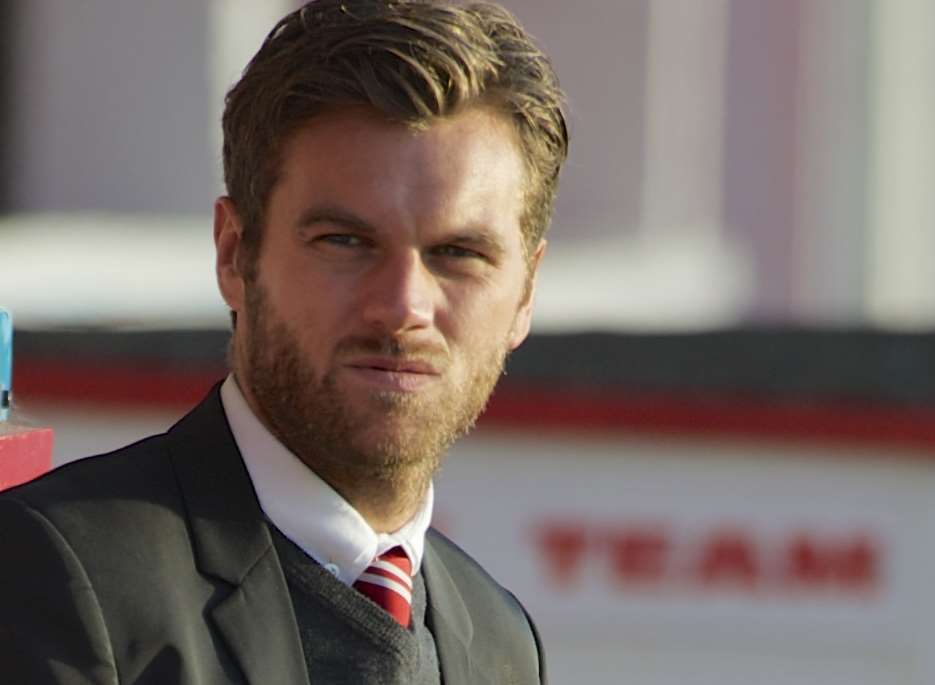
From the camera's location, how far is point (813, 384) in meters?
5.08

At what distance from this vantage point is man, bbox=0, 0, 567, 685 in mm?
2105

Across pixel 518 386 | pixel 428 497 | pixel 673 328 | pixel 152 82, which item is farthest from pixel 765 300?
pixel 428 497

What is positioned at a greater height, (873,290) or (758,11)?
(758,11)

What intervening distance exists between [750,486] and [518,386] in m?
0.55

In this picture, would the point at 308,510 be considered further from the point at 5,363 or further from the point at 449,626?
the point at 5,363

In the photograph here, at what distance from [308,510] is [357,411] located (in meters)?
0.11

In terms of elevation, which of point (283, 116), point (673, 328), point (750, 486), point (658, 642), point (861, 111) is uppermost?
point (283, 116)

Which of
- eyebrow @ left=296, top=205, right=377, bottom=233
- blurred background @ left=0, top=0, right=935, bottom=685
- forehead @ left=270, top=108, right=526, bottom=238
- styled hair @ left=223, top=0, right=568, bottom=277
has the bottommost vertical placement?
blurred background @ left=0, top=0, right=935, bottom=685

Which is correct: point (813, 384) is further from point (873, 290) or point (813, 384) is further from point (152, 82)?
point (152, 82)

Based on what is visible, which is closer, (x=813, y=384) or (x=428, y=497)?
(x=428, y=497)

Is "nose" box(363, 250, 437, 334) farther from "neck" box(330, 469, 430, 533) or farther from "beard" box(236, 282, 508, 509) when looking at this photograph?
"neck" box(330, 469, 430, 533)

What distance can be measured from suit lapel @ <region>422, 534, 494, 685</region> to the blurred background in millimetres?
2631

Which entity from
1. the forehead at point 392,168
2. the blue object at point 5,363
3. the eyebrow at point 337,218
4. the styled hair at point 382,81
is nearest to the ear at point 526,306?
the styled hair at point 382,81

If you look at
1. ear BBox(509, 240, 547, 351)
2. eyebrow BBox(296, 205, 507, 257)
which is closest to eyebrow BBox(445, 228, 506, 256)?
eyebrow BBox(296, 205, 507, 257)
